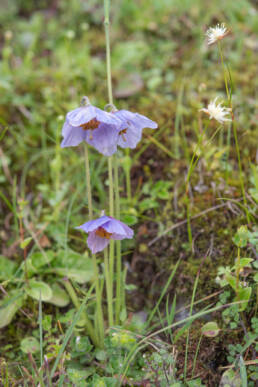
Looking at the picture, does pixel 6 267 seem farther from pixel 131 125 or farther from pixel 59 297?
pixel 131 125

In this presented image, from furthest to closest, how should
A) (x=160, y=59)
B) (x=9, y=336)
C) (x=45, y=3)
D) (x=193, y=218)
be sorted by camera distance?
(x=45, y=3)
(x=160, y=59)
(x=193, y=218)
(x=9, y=336)

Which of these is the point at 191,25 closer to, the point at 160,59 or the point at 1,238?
the point at 160,59

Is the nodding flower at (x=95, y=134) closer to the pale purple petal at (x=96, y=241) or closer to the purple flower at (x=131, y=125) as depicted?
the purple flower at (x=131, y=125)

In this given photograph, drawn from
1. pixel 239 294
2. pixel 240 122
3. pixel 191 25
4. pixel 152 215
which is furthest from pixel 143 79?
pixel 239 294

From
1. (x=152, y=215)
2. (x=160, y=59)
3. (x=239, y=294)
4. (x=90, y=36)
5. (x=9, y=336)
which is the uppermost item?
(x=90, y=36)

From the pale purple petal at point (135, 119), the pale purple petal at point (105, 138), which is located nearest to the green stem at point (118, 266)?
the pale purple petal at point (105, 138)

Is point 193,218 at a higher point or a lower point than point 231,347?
higher

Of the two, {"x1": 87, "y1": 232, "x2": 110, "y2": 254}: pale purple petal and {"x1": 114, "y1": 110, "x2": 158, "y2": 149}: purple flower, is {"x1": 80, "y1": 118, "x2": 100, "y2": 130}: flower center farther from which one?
{"x1": 87, "y1": 232, "x2": 110, "y2": 254}: pale purple petal

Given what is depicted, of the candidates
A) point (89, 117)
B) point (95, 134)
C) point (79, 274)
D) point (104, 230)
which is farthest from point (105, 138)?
point (79, 274)
